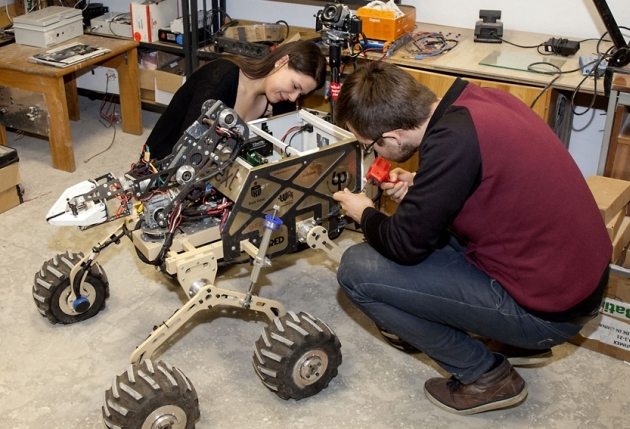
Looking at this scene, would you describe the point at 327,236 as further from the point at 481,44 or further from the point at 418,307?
the point at 481,44

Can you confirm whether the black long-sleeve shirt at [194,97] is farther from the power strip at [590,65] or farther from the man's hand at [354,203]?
the power strip at [590,65]

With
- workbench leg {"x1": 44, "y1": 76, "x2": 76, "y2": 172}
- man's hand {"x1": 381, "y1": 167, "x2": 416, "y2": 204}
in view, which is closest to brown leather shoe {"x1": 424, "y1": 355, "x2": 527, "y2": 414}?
man's hand {"x1": 381, "y1": 167, "x2": 416, "y2": 204}

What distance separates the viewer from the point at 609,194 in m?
2.33

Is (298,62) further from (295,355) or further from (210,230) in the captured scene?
(295,355)

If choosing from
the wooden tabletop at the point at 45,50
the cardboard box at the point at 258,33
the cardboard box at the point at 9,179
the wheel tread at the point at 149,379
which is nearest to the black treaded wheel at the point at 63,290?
the wheel tread at the point at 149,379

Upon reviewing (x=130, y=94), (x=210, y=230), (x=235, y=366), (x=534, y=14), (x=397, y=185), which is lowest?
(x=235, y=366)

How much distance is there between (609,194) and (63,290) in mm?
1836

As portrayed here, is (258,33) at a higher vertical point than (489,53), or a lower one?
lower

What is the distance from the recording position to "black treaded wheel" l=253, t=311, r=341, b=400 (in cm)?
197

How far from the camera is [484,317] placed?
6.00ft

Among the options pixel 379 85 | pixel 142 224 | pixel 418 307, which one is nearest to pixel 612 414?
pixel 418 307

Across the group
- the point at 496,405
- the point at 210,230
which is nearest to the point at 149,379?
the point at 210,230

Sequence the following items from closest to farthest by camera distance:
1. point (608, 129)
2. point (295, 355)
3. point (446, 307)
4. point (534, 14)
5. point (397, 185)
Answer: point (446, 307), point (295, 355), point (397, 185), point (608, 129), point (534, 14)

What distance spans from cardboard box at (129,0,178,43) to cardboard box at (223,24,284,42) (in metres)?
0.51
